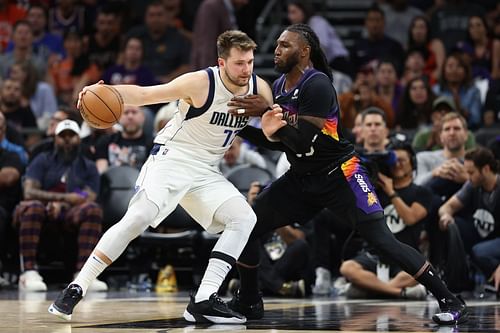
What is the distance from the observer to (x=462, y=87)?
13094 mm

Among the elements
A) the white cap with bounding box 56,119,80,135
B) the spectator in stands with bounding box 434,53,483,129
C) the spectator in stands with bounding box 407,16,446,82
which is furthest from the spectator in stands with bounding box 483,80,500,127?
the white cap with bounding box 56,119,80,135

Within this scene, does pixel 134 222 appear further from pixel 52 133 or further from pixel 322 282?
pixel 52 133

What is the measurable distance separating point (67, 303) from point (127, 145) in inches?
216

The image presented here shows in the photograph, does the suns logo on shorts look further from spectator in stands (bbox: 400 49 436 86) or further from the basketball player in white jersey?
spectator in stands (bbox: 400 49 436 86)

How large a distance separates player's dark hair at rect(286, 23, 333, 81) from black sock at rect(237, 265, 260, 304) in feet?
4.94

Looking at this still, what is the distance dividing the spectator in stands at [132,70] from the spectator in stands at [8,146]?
246cm

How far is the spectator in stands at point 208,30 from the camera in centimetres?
1412

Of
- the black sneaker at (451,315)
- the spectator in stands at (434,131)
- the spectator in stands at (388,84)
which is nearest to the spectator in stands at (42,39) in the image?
the spectator in stands at (388,84)

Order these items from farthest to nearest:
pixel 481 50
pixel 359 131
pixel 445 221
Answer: pixel 481 50
pixel 359 131
pixel 445 221

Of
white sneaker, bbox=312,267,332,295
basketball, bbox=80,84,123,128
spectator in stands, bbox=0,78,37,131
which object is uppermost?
spectator in stands, bbox=0,78,37,131

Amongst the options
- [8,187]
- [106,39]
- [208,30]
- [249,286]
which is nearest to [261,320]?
[249,286]

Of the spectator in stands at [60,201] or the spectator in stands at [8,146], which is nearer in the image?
the spectator in stands at [60,201]

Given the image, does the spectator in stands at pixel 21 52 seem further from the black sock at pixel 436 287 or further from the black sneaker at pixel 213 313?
the black sock at pixel 436 287

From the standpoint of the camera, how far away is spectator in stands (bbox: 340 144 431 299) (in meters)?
10.2
